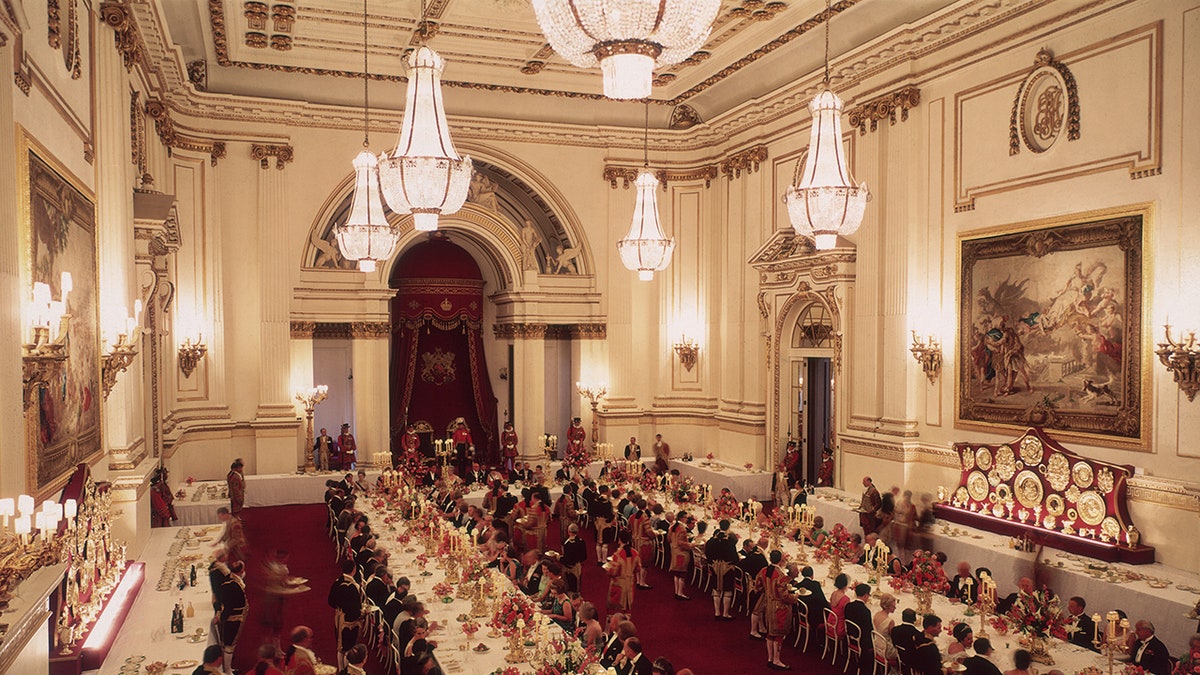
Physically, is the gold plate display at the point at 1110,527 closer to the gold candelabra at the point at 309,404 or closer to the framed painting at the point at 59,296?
the framed painting at the point at 59,296

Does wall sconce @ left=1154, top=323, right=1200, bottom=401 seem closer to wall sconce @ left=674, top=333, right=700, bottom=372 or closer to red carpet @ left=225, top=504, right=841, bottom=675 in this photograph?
red carpet @ left=225, top=504, right=841, bottom=675

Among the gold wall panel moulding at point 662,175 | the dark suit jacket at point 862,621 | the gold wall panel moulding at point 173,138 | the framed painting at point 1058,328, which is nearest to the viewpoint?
the dark suit jacket at point 862,621

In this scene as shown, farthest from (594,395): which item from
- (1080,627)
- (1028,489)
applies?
(1080,627)

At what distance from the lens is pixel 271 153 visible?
17438 millimetres

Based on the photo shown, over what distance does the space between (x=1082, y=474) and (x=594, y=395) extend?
1110 centimetres

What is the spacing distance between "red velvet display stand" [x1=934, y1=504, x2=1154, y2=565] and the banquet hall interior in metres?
0.06

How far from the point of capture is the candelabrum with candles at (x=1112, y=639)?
7.07 meters

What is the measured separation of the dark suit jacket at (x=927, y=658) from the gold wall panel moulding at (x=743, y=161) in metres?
12.4

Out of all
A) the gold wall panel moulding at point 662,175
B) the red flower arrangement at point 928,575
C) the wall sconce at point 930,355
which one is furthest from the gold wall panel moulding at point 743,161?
the red flower arrangement at point 928,575

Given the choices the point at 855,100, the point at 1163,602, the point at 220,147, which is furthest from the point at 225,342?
the point at 1163,602

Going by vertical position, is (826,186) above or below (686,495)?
above

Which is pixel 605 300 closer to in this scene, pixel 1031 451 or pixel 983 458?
pixel 983 458

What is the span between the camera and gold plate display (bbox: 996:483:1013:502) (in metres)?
11.8

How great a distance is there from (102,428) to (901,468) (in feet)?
37.3
